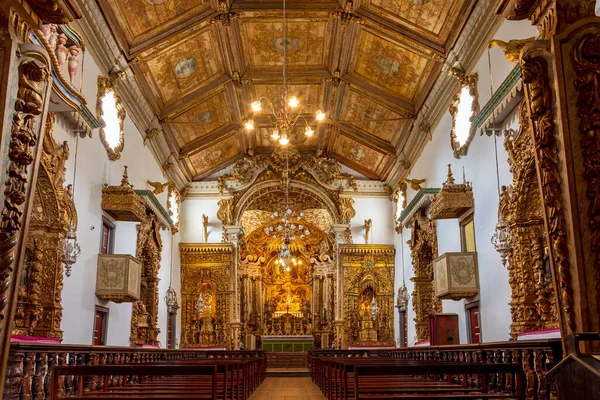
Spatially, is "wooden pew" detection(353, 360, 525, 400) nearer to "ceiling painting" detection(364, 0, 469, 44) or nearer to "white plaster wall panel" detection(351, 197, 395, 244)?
"ceiling painting" detection(364, 0, 469, 44)

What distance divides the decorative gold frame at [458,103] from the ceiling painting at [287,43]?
3686 mm

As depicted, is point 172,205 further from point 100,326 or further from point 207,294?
Result: point 100,326

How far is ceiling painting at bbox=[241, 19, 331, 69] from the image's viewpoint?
14688 mm

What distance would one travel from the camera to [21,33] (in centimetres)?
395

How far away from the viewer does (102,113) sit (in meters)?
A: 12.3

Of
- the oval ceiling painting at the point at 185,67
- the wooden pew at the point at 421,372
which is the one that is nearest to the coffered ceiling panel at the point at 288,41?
the oval ceiling painting at the point at 185,67

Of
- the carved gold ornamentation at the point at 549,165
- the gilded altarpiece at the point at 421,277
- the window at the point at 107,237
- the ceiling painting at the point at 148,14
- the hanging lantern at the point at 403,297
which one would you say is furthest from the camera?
the hanging lantern at the point at 403,297

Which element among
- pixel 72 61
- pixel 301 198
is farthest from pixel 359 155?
pixel 72 61

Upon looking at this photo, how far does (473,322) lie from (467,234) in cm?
196

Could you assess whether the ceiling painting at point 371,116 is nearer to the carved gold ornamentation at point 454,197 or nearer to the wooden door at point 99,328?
the carved gold ornamentation at point 454,197

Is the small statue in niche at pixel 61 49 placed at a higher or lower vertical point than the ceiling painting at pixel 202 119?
lower

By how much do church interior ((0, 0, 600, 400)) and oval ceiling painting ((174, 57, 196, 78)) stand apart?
6 cm

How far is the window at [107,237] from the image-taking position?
1315 centimetres

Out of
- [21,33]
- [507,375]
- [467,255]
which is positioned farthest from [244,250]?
[21,33]
